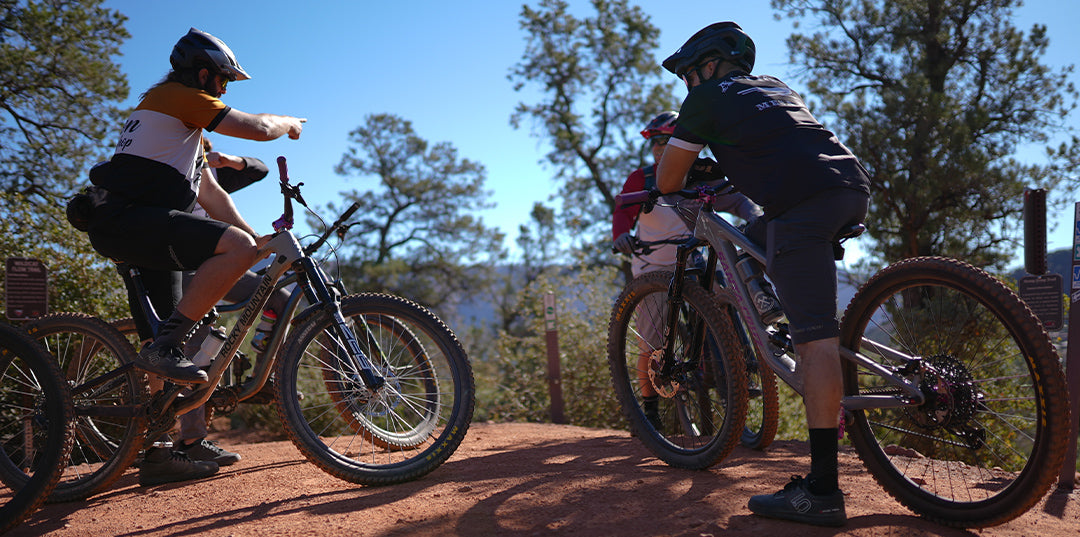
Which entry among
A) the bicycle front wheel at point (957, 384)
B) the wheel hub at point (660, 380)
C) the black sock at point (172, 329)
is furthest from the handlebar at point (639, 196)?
the black sock at point (172, 329)

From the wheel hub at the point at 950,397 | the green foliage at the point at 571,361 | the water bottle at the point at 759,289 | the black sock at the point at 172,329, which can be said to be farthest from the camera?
the green foliage at the point at 571,361

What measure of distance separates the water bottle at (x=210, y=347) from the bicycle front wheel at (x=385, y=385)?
1.33 ft

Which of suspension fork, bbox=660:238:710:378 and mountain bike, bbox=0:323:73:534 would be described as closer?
mountain bike, bbox=0:323:73:534

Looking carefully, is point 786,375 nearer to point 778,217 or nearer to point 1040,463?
point 778,217

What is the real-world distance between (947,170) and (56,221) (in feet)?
53.1

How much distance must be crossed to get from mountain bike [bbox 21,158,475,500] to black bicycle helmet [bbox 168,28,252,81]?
51 centimetres

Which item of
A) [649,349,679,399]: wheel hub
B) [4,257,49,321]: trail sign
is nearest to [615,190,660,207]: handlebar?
[649,349,679,399]: wheel hub

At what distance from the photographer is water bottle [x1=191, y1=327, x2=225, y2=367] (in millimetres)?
3296

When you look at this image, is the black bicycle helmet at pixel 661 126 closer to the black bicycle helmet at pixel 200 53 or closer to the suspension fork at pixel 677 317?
the suspension fork at pixel 677 317

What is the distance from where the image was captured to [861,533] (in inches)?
92.4

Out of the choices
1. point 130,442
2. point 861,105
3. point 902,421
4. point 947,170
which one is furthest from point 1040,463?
point 861,105

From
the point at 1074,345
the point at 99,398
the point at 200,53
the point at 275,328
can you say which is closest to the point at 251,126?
the point at 200,53

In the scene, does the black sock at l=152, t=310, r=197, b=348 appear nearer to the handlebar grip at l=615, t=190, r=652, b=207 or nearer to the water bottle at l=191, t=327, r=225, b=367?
the water bottle at l=191, t=327, r=225, b=367

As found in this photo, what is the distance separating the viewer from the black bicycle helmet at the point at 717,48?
9.38 ft
